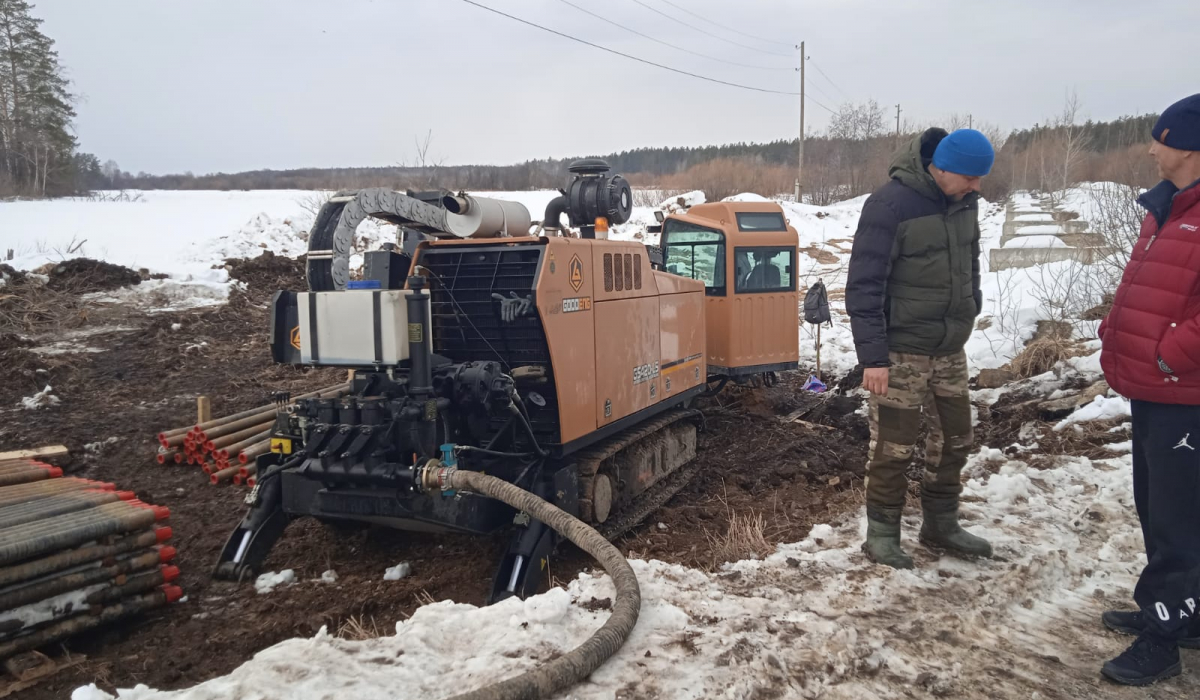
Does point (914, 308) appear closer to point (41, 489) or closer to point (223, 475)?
point (41, 489)

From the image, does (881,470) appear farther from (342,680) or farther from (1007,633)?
(342,680)

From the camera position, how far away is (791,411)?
9.90 m

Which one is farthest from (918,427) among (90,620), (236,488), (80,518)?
(236,488)

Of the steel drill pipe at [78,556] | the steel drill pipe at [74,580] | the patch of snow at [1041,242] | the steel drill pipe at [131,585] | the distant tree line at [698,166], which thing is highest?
the distant tree line at [698,166]

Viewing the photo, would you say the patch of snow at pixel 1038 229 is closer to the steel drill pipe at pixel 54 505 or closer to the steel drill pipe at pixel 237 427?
the steel drill pipe at pixel 237 427

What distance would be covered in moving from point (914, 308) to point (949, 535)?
133 centimetres

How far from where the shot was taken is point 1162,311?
324cm

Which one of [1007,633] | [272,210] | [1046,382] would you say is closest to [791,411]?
[1046,382]

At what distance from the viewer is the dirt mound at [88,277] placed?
1397 cm

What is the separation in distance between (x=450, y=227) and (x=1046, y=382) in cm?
690

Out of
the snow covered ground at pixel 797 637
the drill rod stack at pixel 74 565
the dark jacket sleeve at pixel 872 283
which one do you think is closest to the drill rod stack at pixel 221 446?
A: the drill rod stack at pixel 74 565

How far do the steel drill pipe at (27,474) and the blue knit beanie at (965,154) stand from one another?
6663 millimetres

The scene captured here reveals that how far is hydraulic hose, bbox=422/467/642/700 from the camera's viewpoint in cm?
276

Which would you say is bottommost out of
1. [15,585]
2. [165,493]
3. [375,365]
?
[165,493]
